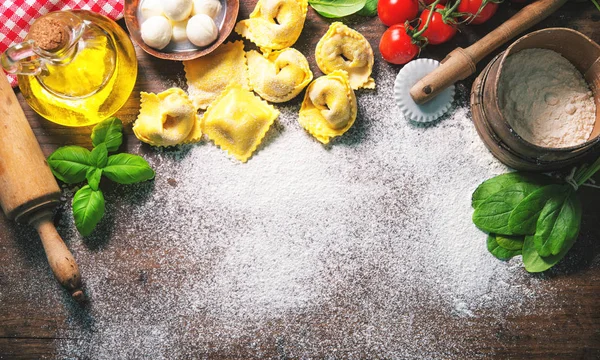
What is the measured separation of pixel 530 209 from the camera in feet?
5.11

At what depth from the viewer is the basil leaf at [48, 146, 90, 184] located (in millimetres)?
1570

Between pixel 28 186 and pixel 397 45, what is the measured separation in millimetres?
1190

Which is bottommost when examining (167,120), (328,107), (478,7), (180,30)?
(167,120)

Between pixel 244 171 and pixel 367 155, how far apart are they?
41 cm

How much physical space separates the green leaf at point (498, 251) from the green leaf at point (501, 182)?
0.13 meters

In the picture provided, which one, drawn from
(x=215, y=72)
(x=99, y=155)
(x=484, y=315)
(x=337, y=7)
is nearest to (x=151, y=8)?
(x=215, y=72)


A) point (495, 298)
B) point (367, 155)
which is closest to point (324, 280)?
point (367, 155)

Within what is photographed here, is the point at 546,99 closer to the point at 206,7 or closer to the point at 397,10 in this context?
the point at 397,10

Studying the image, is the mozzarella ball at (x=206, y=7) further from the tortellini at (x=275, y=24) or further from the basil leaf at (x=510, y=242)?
the basil leaf at (x=510, y=242)

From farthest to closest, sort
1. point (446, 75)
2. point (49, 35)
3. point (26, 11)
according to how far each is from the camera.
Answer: point (26, 11)
point (446, 75)
point (49, 35)

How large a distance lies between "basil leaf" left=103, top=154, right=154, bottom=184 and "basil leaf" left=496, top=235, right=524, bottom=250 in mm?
1147

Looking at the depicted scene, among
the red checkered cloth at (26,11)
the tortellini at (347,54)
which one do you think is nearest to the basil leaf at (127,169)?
the red checkered cloth at (26,11)

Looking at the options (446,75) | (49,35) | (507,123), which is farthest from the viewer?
(446,75)

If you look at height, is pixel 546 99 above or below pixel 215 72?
above
